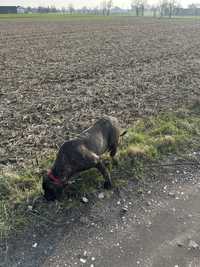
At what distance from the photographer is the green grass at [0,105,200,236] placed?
4.09 m

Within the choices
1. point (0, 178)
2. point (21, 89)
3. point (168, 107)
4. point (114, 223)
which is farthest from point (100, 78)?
point (114, 223)

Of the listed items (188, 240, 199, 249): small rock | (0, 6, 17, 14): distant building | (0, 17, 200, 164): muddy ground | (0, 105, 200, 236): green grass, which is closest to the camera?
(188, 240, 199, 249): small rock

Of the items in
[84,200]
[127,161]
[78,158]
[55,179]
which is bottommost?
[84,200]

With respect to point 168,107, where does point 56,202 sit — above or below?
below

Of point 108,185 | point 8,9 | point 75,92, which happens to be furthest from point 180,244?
point 8,9

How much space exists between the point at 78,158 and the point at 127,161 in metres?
1.29

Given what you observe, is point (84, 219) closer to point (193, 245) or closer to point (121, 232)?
point (121, 232)

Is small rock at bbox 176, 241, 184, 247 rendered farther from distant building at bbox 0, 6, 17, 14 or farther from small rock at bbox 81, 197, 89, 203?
distant building at bbox 0, 6, 17, 14

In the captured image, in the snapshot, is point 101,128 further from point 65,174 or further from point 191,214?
Result: point 191,214

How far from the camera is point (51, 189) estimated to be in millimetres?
3975

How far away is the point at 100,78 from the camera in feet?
36.8

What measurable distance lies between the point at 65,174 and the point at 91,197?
1.95ft

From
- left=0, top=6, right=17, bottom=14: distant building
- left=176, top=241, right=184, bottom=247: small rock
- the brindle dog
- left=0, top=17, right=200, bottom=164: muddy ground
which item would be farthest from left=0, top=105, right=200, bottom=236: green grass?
left=0, top=6, right=17, bottom=14: distant building

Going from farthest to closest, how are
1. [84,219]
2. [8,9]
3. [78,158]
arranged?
[8,9], [78,158], [84,219]
